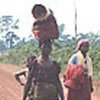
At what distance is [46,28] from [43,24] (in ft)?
0.20

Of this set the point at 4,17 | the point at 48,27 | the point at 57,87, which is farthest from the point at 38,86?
the point at 4,17

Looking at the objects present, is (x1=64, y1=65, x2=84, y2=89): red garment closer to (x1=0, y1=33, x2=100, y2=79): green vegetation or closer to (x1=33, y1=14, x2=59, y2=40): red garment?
(x1=33, y1=14, x2=59, y2=40): red garment

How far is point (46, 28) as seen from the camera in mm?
5176

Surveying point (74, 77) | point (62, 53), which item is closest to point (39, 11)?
point (74, 77)

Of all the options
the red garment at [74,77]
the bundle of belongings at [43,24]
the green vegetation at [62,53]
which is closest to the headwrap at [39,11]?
the bundle of belongings at [43,24]

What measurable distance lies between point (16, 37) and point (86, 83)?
161 ft


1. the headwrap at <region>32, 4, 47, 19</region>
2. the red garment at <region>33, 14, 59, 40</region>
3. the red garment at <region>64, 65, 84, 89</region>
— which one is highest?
the headwrap at <region>32, 4, 47, 19</region>

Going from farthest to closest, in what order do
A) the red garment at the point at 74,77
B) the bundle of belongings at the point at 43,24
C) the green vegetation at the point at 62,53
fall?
the green vegetation at the point at 62,53
the red garment at the point at 74,77
the bundle of belongings at the point at 43,24

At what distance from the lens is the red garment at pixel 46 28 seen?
5.16 meters

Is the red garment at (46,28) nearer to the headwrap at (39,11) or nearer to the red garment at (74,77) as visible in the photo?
the headwrap at (39,11)

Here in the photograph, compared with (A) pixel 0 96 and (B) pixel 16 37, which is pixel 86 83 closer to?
(A) pixel 0 96

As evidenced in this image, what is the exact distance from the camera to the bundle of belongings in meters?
5.16

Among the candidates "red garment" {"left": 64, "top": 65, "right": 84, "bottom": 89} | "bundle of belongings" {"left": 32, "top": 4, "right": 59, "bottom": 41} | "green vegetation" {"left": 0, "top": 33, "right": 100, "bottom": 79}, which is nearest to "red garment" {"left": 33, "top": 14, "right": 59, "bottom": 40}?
"bundle of belongings" {"left": 32, "top": 4, "right": 59, "bottom": 41}

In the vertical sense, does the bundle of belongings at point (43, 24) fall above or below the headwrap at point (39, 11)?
below
